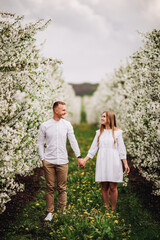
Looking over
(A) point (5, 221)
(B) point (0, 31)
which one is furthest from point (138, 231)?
(B) point (0, 31)

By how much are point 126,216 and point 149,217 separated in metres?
0.65

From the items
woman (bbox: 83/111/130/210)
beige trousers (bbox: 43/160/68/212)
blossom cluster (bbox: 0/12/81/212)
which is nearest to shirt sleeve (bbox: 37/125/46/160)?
beige trousers (bbox: 43/160/68/212)

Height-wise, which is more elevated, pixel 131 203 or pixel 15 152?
pixel 15 152

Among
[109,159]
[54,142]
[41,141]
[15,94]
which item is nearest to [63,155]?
[54,142]

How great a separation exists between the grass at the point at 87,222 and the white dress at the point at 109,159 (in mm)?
882

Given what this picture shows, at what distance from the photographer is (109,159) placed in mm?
5641

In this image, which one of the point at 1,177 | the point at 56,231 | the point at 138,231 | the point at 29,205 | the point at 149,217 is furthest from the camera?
the point at 29,205

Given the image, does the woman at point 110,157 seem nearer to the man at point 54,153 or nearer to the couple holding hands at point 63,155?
the couple holding hands at point 63,155

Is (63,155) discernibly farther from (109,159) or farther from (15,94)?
(15,94)

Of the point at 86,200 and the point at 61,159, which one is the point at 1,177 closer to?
the point at 61,159

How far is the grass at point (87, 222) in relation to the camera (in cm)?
471

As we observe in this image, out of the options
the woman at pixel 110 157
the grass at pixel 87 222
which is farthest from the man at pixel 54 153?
the woman at pixel 110 157

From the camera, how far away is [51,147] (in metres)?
5.67

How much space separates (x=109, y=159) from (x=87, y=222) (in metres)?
1.62
